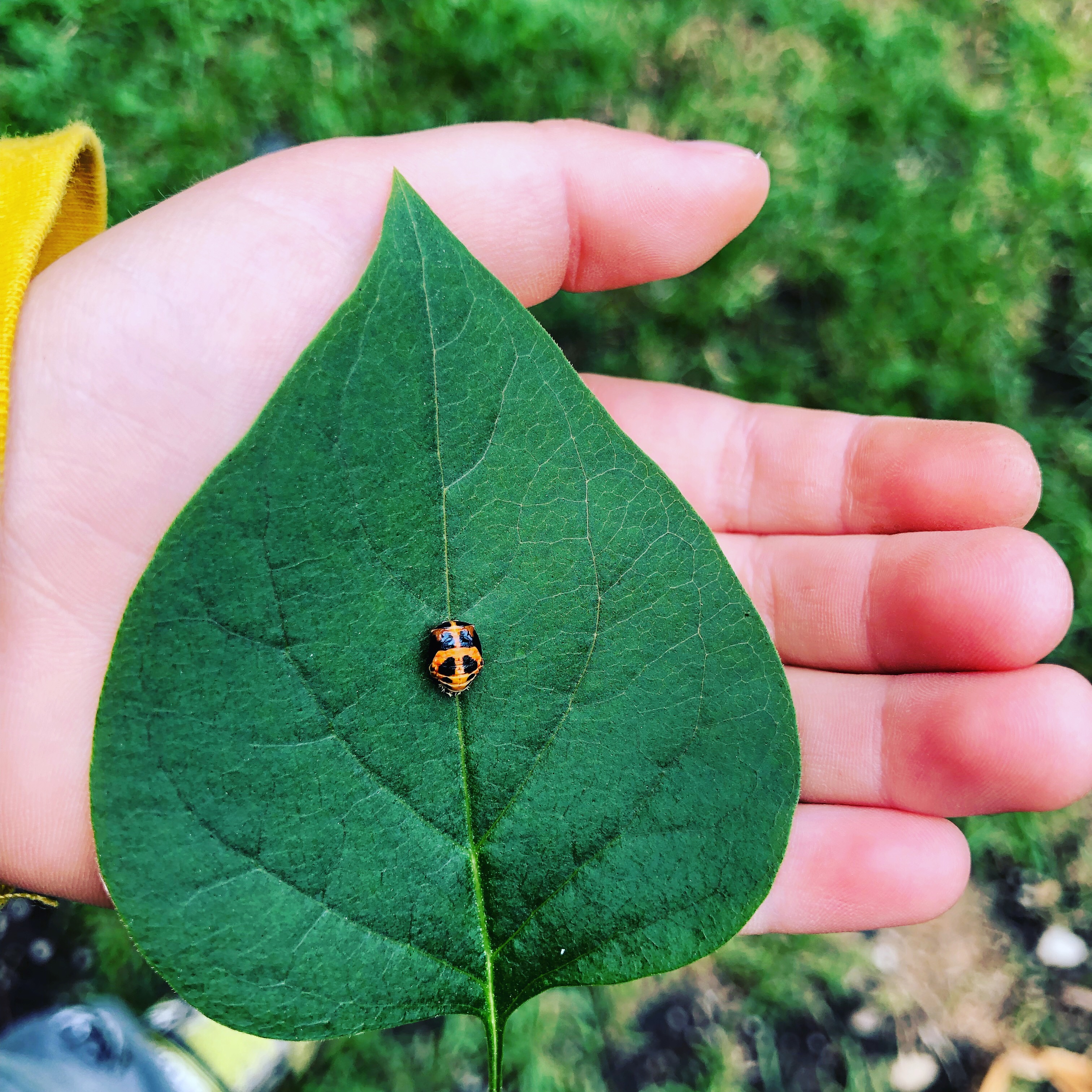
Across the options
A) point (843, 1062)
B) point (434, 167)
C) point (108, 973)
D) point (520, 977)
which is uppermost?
point (434, 167)

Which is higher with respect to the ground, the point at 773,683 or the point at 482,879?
the point at 773,683

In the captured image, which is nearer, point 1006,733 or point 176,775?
point 176,775

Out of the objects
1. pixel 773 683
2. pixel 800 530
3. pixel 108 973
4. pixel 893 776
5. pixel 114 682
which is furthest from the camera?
pixel 108 973

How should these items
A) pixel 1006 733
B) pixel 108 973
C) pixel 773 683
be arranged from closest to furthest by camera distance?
pixel 773 683, pixel 1006 733, pixel 108 973

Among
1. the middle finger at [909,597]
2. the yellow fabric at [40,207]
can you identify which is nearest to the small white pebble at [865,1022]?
the middle finger at [909,597]

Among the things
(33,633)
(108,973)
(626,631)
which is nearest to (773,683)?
(626,631)

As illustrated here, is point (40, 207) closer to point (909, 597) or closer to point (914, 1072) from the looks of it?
point (909, 597)

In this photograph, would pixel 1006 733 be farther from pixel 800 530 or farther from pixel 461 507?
pixel 461 507
